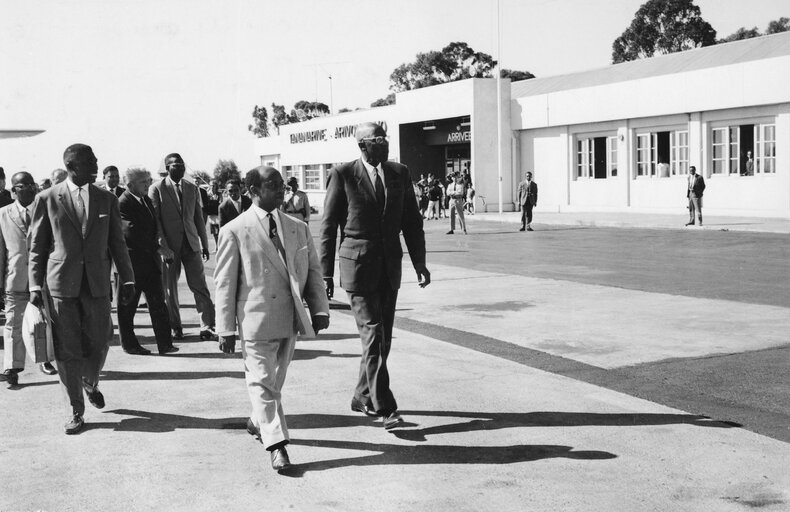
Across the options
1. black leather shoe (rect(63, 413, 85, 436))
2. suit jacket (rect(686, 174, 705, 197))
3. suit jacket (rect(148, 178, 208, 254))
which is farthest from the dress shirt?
suit jacket (rect(686, 174, 705, 197))

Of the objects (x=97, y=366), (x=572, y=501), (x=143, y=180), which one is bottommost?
(x=572, y=501)

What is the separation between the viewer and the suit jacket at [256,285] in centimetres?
523

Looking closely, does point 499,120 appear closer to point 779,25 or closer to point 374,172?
point 374,172

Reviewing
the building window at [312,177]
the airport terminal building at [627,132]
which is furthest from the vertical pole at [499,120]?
the building window at [312,177]

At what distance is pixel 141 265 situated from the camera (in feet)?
29.6

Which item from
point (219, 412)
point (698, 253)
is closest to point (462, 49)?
point (698, 253)

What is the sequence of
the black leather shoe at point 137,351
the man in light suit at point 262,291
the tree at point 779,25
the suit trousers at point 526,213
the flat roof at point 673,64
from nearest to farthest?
the man in light suit at point 262,291
the black leather shoe at point 137,351
the suit trousers at point 526,213
the flat roof at point 673,64
the tree at point 779,25

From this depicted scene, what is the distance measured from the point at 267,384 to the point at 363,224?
4.70 feet

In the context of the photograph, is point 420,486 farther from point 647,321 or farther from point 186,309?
point 186,309

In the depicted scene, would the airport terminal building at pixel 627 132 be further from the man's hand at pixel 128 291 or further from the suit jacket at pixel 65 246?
the suit jacket at pixel 65 246

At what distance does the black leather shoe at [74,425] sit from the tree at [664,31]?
267ft

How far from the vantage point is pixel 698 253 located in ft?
61.9

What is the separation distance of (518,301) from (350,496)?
25.0 ft

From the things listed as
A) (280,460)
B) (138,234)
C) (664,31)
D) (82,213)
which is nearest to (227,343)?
(280,460)
